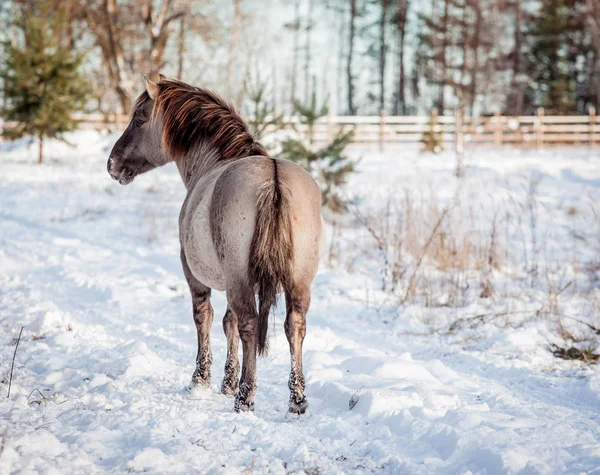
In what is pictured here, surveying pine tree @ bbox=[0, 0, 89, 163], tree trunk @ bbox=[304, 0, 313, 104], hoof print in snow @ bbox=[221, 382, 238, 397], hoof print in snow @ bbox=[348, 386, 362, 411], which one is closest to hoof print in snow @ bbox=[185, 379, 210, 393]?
hoof print in snow @ bbox=[221, 382, 238, 397]

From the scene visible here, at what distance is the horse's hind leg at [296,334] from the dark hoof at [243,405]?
244 millimetres

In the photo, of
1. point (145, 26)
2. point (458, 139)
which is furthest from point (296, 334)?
point (145, 26)

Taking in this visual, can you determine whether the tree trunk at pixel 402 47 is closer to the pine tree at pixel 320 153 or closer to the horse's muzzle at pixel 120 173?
the pine tree at pixel 320 153

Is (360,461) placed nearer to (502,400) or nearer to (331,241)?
(502,400)

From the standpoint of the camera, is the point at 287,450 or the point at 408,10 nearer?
the point at 287,450

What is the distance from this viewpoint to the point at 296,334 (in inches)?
123

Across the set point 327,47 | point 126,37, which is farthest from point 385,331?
point 327,47

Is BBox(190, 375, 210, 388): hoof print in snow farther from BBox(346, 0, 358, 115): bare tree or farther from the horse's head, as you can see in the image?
Result: BBox(346, 0, 358, 115): bare tree

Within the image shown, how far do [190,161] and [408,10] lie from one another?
121ft

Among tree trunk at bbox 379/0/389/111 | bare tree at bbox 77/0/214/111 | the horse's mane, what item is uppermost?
tree trunk at bbox 379/0/389/111

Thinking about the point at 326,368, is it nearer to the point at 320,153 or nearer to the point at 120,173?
the point at 120,173

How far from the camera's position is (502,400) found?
3.33 meters

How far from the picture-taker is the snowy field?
2484 mm

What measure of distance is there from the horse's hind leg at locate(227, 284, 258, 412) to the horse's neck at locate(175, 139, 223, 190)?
1.14 meters
